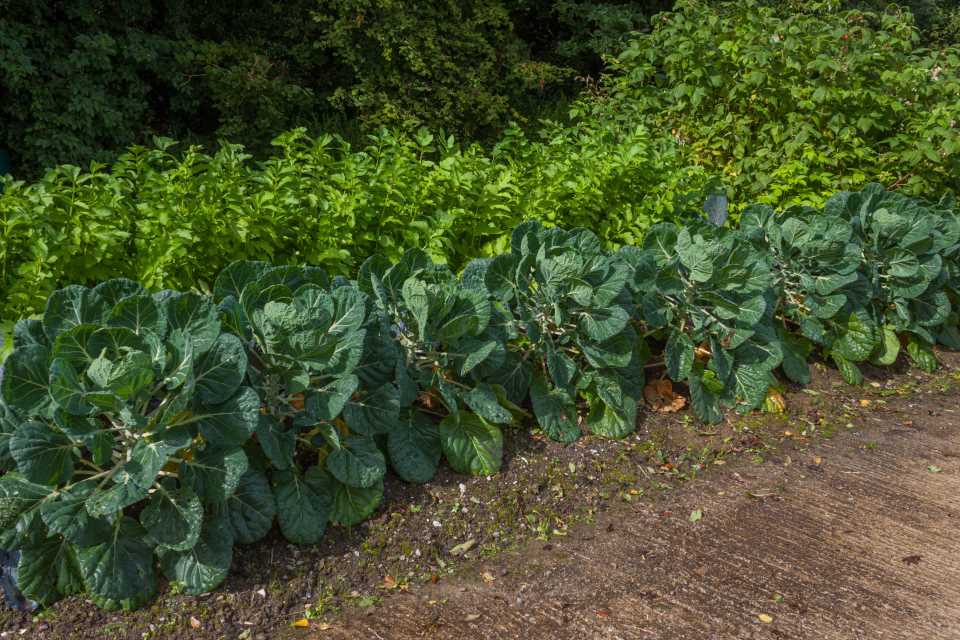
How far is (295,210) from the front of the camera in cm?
383

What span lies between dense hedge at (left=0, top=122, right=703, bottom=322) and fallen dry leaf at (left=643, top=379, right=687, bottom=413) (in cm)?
97

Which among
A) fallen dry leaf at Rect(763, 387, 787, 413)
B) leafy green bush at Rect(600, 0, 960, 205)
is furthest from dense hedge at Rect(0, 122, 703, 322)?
fallen dry leaf at Rect(763, 387, 787, 413)

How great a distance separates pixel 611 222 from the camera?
A: 493 centimetres

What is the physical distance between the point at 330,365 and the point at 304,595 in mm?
750

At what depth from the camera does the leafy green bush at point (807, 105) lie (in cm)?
554

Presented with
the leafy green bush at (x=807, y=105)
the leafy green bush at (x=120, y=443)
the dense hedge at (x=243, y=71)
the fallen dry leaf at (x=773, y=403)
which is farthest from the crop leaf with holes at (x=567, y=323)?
the dense hedge at (x=243, y=71)

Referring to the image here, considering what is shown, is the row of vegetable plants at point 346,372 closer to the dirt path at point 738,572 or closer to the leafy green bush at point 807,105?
the dirt path at point 738,572

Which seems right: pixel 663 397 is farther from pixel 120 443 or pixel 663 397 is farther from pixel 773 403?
pixel 120 443

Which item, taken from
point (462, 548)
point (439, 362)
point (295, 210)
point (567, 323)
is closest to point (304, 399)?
point (439, 362)

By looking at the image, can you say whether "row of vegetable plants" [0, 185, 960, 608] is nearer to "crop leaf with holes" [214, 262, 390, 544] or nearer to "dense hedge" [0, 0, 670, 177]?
"crop leaf with holes" [214, 262, 390, 544]

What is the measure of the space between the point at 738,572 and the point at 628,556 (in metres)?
0.39

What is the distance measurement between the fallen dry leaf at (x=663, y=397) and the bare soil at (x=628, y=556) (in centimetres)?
7

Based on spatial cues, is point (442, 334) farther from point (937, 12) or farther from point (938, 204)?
point (937, 12)

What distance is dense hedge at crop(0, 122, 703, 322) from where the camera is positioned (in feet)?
11.4
